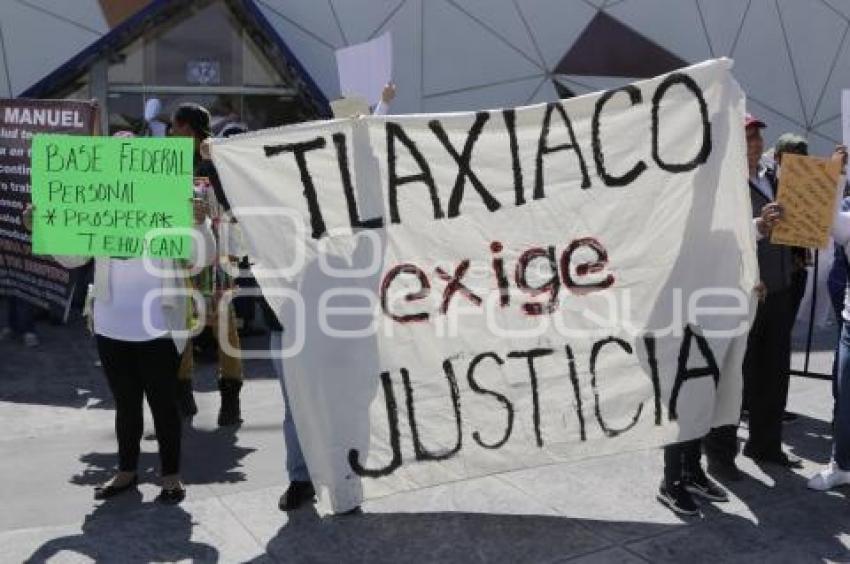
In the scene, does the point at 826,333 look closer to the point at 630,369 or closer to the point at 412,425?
the point at 630,369

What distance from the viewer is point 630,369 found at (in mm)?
4539

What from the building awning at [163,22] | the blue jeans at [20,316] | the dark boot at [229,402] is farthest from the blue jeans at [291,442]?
the building awning at [163,22]

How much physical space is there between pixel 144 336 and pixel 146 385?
0.26 m

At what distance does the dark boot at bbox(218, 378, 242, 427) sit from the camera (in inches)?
233

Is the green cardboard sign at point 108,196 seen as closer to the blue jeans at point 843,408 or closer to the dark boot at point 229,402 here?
the dark boot at point 229,402

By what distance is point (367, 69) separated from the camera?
6.21m

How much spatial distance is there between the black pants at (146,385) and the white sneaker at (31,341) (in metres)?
3.50

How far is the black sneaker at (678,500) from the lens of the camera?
14.9 ft

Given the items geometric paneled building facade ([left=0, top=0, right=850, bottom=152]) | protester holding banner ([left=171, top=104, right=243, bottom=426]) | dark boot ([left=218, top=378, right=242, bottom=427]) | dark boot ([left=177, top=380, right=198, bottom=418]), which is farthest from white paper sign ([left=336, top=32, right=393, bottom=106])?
geometric paneled building facade ([left=0, top=0, right=850, bottom=152])

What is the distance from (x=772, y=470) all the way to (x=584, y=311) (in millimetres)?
1549

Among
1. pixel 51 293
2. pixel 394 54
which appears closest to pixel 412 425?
pixel 51 293

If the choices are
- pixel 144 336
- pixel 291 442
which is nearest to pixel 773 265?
pixel 291 442

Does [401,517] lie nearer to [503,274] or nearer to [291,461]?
[291,461]

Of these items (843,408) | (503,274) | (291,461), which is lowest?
(291,461)
